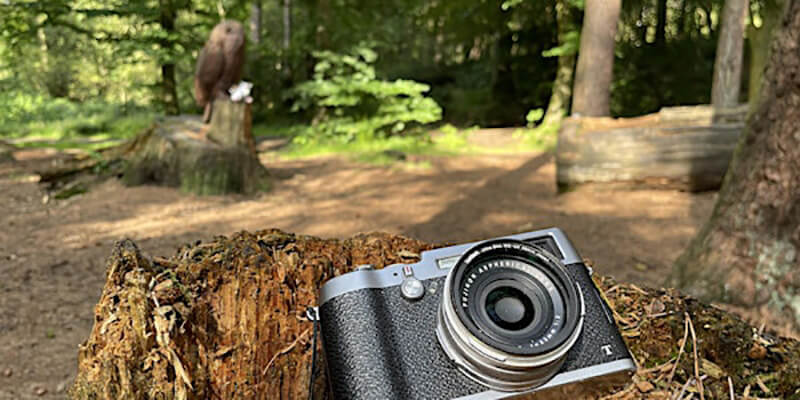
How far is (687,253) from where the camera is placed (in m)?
2.69

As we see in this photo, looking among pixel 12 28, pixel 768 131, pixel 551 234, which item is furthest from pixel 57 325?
pixel 12 28

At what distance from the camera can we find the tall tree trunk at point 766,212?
2.23 m

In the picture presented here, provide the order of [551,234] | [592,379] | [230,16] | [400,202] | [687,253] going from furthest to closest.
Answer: [230,16]
[400,202]
[687,253]
[551,234]
[592,379]

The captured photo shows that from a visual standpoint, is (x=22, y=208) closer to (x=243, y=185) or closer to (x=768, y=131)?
(x=243, y=185)

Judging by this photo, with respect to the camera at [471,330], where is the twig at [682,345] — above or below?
below

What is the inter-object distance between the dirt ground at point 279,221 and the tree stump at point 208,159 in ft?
0.61

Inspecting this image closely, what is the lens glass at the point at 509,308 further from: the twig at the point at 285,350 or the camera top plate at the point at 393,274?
the twig at the point at 285,350

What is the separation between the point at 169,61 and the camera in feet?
31.3

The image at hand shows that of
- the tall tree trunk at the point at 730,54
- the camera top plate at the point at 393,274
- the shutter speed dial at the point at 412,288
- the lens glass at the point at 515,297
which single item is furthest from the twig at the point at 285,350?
the tall tree trunk at the point at 730,54

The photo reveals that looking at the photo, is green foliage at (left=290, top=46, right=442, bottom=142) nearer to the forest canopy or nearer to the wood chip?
the forest canopy

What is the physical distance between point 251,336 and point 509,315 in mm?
584

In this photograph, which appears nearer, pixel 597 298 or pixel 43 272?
pixel 597 298

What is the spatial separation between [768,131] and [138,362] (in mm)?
2547

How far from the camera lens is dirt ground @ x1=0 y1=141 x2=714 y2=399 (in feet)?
8.82
